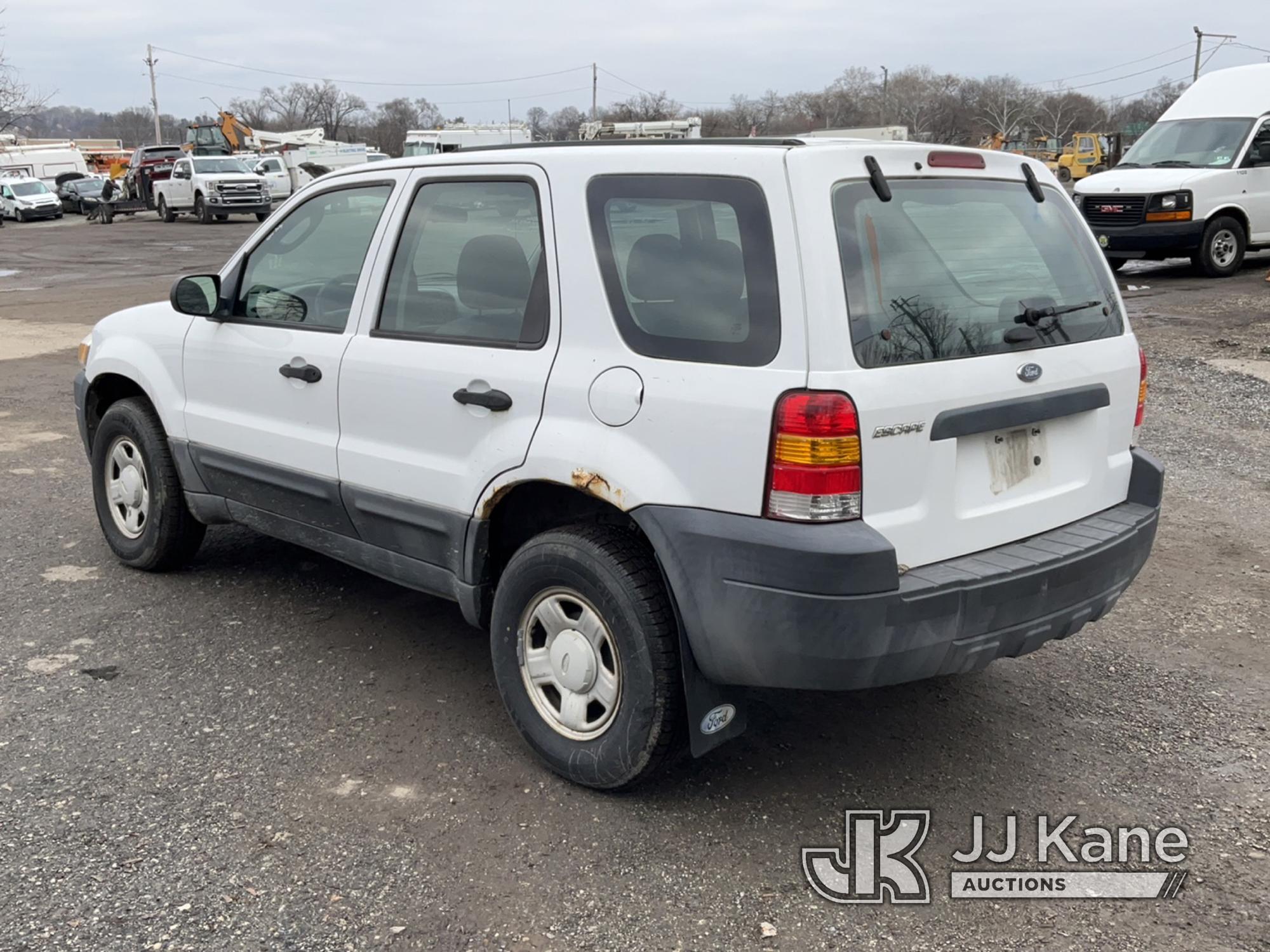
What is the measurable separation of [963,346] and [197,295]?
3096 mm

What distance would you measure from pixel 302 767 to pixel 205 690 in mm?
750

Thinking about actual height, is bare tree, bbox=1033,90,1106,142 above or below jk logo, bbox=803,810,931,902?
above

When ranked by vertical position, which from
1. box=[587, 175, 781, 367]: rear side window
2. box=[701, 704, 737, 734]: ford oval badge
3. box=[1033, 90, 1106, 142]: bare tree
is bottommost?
box=[701, 704, 737, 734]: ford oval badge

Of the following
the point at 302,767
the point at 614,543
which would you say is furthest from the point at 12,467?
the point at 614,543

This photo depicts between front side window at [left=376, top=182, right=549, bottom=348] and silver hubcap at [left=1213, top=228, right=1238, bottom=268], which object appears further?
silver hubcap at [left=1213, top=228, right=1238, bottom=268]

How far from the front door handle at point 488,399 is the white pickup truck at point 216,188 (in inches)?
1398

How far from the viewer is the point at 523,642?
3.66 metres

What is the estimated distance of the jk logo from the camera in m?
3.08

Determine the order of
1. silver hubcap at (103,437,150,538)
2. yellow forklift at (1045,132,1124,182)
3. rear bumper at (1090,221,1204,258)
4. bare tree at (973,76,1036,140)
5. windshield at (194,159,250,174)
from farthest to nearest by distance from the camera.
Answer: bare tree at (973,76,1036,140) < yellow forklift at (1045,132,1124,182) < windshield at (194,159,250,174) < rear bumper at (1090,221,1204,258) < silver hubcap at (103,437,150,538)

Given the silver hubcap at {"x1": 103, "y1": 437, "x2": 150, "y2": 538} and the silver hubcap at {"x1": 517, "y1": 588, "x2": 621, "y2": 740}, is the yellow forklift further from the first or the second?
the silver hubcap at {"x1": 517, "y1": 588, "x2": 621, "y2": 740}

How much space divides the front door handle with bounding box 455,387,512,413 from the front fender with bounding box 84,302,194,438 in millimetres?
1870

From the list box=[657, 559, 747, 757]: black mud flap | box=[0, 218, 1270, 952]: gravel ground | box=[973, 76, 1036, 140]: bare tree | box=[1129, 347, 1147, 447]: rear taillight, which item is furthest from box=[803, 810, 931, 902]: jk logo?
box=[973, 76, 1036, 140]: bare tree

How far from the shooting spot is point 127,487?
17.6ft

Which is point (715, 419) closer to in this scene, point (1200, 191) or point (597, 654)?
point (597, 654)
